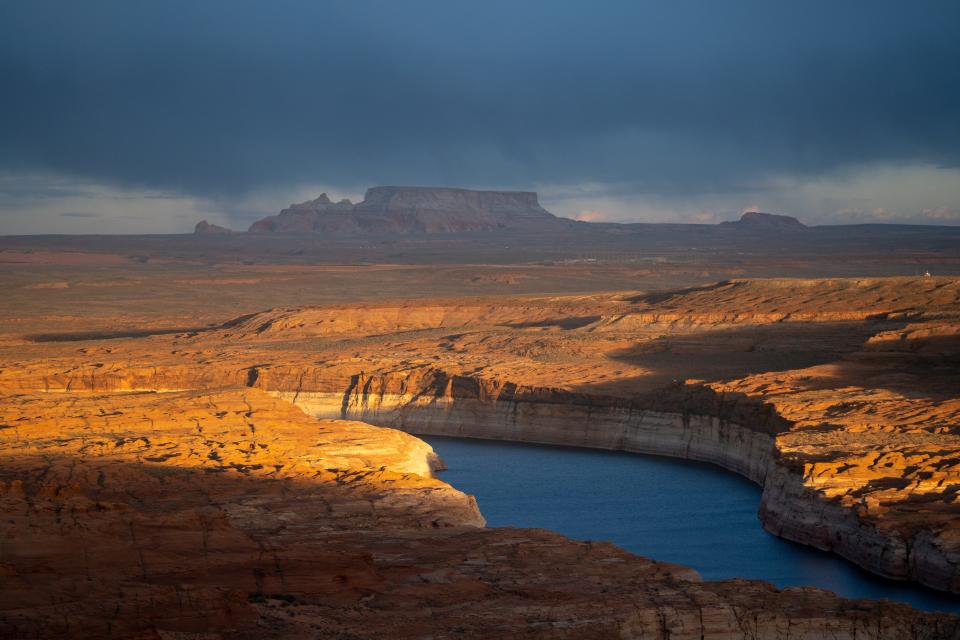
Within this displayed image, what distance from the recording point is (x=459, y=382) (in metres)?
51.0

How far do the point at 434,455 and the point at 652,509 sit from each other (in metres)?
9.16

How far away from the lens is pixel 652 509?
35156 mm

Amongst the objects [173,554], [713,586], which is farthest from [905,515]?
[173,554]

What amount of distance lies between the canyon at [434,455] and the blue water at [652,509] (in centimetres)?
76

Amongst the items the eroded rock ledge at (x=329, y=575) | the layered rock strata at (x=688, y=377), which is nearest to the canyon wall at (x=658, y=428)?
the layered rock strata at (x=688, y=377)

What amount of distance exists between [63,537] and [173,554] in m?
1.81

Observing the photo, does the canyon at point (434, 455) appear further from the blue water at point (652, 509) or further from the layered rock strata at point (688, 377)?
the blue water at point (652, 509)

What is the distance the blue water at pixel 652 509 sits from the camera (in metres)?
27.8

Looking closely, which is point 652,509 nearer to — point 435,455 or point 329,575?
point 435,455

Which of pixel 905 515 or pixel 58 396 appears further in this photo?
pixel 58 396

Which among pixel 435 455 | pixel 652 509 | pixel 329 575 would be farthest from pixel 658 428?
pixel 329 575

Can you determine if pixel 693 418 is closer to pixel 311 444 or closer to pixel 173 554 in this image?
pixel 311 444

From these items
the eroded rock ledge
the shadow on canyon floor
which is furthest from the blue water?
the shadow on canyon floor

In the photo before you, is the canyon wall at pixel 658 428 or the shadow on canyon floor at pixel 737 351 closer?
the canyon wall at pixel 658 428
